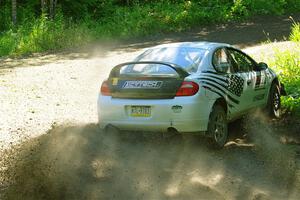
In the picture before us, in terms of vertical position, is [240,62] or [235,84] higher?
[240,62]

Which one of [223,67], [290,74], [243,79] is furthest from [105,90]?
[290,74]

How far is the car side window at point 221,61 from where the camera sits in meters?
8.40

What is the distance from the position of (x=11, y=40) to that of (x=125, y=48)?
457 centimetres

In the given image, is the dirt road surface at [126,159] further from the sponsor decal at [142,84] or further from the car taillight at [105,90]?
the sponsor decal at [142,84]

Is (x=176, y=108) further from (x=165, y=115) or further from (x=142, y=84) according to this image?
(x=142, y=84)

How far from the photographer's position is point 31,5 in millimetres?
25516

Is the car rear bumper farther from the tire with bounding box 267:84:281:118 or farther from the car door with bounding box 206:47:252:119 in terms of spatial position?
the tire with bounding box 267:84:281:118

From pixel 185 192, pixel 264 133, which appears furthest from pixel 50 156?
pixel 264 133

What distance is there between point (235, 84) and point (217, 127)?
101 centimetres

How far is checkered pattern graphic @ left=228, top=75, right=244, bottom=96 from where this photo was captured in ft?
27.7

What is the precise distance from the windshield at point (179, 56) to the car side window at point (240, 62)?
0.83 m

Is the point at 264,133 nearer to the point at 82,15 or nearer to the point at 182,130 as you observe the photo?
the point at 182,130

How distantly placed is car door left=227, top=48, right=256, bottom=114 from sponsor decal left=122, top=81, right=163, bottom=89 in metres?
1.52

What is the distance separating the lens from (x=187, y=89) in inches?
297
